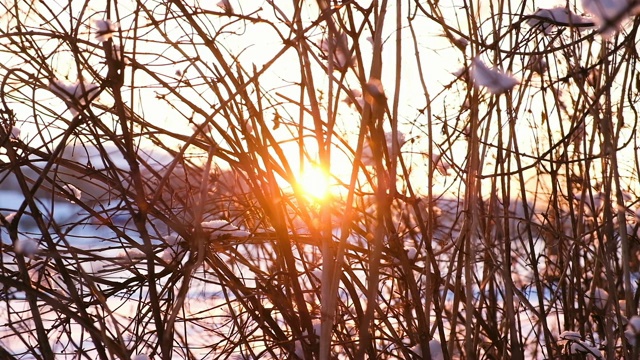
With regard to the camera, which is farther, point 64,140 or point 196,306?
point 196,306

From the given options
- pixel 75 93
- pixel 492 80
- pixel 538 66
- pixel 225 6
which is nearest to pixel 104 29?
pixel 75 93

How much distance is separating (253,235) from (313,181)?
0.18m

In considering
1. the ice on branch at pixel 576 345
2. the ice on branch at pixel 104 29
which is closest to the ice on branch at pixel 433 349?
the ice on branch at pixel 576 345

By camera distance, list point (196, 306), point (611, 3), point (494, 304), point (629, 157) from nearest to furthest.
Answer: point (611, 3) → point (494, 304) → point (629, 157) → point (196, 306)

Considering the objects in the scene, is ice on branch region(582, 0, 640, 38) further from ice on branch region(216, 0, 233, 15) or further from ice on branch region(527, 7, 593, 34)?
ice on branch region(216, 0, 233, 15)

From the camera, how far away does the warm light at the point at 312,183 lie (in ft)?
4.27

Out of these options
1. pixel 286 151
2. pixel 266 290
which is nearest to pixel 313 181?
pixel 286 151

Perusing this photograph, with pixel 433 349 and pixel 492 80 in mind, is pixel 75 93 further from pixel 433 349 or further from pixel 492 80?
pixel 433 349

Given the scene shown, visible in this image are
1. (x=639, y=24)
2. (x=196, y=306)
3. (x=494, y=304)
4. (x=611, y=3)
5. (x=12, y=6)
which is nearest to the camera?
(x=611, y=3)

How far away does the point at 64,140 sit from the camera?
114 centimetres

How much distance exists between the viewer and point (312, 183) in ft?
4.46

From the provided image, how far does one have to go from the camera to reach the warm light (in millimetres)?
1302

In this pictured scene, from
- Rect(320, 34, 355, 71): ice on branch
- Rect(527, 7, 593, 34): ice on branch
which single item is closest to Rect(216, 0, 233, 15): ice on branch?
Rect(320, 34, 355, 71): ice on branch

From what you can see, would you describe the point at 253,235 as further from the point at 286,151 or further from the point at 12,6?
the point at 12,6
